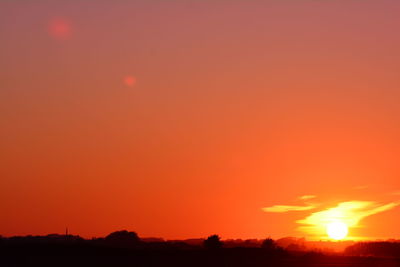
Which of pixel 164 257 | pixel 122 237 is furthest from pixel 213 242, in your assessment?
pixel 122 237

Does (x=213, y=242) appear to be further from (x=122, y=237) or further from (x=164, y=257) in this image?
(x=122, y=237)

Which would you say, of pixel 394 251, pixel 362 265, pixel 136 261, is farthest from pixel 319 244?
pixel 136 261

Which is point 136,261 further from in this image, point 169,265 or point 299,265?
point 299,265

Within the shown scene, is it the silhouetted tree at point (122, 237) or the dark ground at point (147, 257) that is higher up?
the silhouetted tree at point (122, 237)

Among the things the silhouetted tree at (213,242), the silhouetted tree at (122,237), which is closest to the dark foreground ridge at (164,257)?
the silhouetted tree at (213,242)

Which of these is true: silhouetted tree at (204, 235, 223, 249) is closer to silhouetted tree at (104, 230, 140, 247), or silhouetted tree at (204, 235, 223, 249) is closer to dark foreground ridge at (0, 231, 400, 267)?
dark foreground ridge at (0, 231, 400, 267)

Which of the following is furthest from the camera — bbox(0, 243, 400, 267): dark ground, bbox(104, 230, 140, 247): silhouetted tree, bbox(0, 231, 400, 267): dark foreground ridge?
bbox(104, 230, 140, 247): silhouetted tree

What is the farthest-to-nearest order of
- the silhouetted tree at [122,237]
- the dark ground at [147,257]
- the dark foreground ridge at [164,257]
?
1. the silhouetted tree at [122,237]
2. the dark foreground ridge at [164,257]
3. the dark ground at [147,257]

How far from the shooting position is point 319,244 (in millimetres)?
152250

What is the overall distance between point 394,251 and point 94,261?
46.5m

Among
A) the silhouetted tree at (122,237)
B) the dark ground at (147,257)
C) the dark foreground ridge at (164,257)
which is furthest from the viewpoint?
the silhouetted tree at (122,237)

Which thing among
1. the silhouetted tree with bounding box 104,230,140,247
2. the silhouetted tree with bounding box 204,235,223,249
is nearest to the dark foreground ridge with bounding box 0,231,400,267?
the silhouetted tree with bounding box 204,235,223,249

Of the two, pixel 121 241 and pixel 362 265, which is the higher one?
pixel 121 241

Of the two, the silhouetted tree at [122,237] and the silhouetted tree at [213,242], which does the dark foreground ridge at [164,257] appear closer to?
the silhouetted tree at [213,242]
